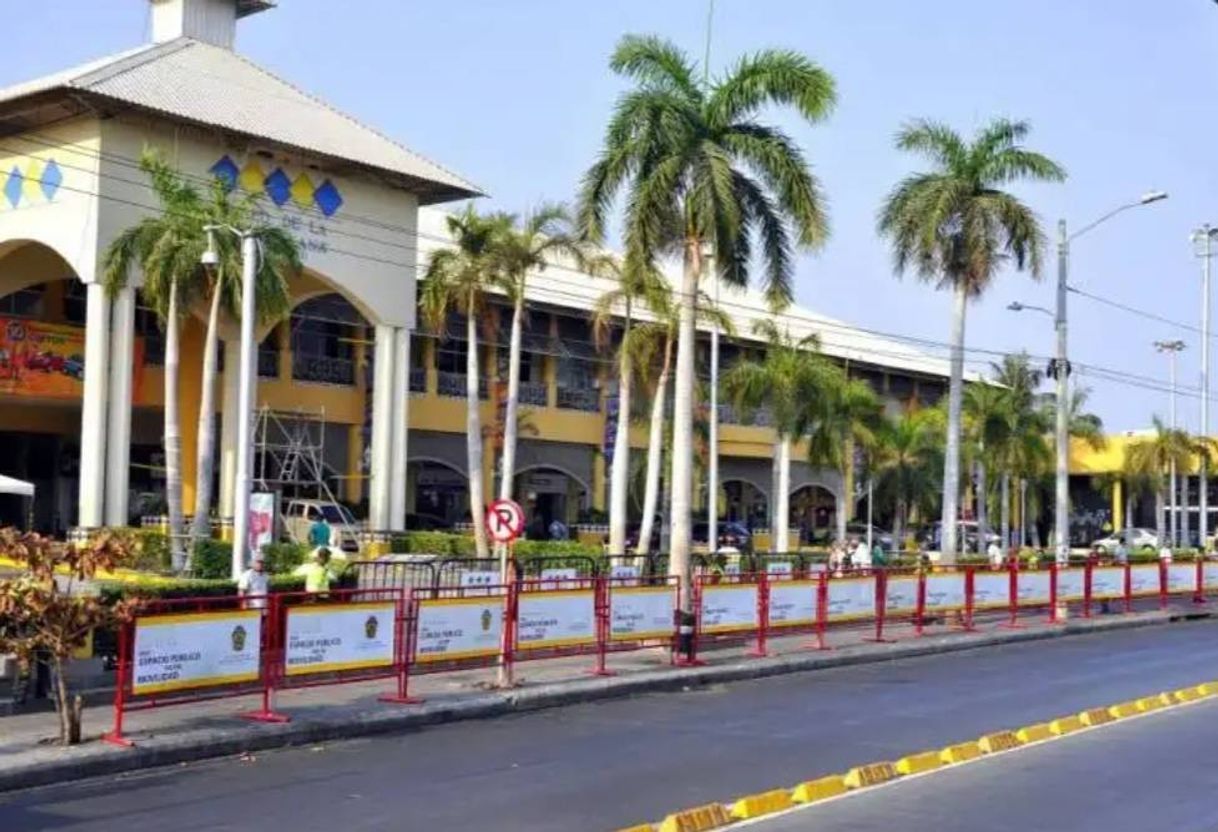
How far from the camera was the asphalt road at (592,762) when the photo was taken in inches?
433

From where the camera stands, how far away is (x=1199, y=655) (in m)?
26.0

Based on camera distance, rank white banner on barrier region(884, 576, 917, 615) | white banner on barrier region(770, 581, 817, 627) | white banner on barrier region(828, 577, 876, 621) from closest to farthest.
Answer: white banner on barrier region(770, 581, 817, 627) < white banner on barrier region(828, 577, 876, 621) < white banner on barrier region(884, 576, 917, 615)

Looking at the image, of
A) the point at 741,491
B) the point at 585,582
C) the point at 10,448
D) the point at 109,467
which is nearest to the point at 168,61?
the point at 109,467

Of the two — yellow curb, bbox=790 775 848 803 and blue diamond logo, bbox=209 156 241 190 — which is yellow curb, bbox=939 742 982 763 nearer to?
yellow curb, bbox=790 775 848 803

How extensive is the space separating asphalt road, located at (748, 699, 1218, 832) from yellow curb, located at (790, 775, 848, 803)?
0.56ft

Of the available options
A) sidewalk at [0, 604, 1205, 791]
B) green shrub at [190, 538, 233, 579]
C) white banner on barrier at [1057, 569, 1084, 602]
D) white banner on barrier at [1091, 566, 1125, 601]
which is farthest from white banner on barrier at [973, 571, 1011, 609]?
green shrub at [190, 538, 233, 579]

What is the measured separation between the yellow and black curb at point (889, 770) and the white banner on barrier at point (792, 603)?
615cm

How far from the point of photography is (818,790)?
11.9m

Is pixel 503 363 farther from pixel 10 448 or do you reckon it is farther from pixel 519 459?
pixel 10 448

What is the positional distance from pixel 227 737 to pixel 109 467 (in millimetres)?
25741

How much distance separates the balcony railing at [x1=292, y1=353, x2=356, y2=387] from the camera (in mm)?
50031

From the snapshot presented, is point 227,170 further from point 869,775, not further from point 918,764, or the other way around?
point 869,775

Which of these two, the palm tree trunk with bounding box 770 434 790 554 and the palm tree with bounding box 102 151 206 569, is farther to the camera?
the palm tree trunk with bounding box 770 434 790 554

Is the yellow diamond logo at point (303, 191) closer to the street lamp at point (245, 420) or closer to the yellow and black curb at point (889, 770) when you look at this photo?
the street lamp at point (245, 420)
